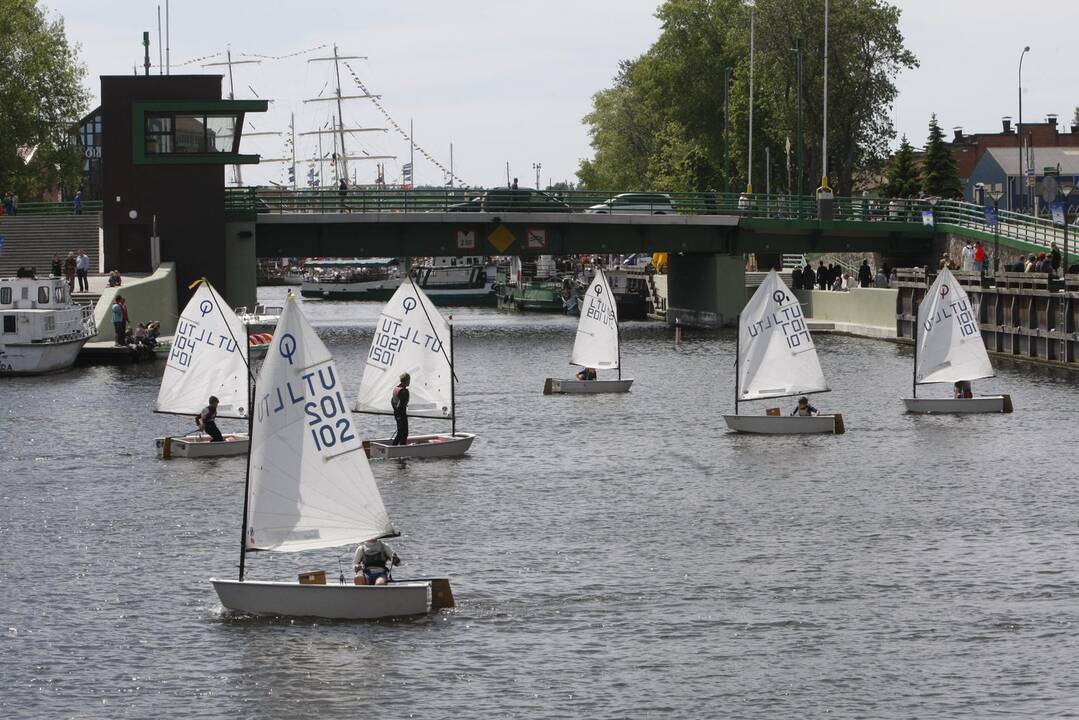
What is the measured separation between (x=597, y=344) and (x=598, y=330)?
71 cm

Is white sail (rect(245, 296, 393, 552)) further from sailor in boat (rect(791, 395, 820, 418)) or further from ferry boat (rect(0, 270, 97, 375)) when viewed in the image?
ferry boat (rect(0, 270, 97, 375))

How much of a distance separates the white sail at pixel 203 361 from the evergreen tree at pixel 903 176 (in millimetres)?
110268

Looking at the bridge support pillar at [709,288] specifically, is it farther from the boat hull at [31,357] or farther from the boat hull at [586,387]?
the boat hull at [31,357]

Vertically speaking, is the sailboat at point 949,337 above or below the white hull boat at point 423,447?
above

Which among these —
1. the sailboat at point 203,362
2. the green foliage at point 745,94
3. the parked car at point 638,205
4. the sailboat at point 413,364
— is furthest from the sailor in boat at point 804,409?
the green foliage at point 745,94

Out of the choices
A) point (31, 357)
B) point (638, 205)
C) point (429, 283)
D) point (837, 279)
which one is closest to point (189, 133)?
point (31, 357)

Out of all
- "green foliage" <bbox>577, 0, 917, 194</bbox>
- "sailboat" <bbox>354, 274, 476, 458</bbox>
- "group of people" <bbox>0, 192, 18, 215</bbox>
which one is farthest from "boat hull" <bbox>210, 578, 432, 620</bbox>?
"green foliage" <bbox>577, 0, 917, 194</bbox>

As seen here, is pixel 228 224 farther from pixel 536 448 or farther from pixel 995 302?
pixel 536 448

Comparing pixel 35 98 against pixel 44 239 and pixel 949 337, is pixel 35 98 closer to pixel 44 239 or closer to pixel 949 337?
pixel 44 239

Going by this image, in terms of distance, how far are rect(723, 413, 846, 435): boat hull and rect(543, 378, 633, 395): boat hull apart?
14.1m

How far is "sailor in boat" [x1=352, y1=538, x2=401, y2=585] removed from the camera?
31.9 meters

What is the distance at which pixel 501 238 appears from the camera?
10412 centimetres

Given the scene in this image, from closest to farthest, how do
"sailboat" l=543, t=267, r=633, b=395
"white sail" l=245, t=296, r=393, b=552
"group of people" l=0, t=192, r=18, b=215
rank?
"white sail" l=245, t=296, r=393, b=552 → "sailboat" l=543, t=267, r=633, b=395 → "group of people" l=0, t=192, r=18, b=215

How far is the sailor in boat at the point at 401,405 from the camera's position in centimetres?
5016
